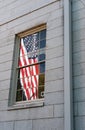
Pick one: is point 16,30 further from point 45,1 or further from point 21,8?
point 45,1

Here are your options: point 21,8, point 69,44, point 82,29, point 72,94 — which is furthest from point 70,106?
point 21,8

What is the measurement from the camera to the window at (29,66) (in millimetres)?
7082

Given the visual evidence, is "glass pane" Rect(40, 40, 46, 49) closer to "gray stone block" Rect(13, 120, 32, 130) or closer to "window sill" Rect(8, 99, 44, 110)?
"window sill" Rect(8, 99, 44, 110)

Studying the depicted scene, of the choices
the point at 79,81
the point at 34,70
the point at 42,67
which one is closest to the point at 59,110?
the point at 79,81

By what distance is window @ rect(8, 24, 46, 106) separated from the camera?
7.08 m

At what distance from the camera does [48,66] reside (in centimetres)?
670

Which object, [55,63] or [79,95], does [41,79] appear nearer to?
[55,63]

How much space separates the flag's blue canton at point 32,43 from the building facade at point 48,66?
0.28ft

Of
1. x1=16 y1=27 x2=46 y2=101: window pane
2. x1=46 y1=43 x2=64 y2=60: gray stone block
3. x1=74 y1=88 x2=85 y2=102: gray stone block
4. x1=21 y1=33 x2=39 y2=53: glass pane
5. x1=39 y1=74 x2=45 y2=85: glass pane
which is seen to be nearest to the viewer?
x1=74 y1=88 x2=85 y2=102: gray stone block

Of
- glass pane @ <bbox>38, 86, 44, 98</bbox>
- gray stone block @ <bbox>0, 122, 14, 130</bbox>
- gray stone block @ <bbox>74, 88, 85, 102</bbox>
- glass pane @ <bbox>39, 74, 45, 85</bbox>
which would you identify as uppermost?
glass pane @ <bbox>39, 74, 45, 85</bbox>

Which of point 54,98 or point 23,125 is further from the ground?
point 54,98

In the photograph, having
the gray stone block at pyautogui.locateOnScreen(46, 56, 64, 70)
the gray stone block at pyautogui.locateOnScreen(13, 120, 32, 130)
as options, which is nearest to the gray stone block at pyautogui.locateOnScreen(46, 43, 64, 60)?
the gray stone block at pyautogui.locateOnScreen(46, 56, 64, 70)

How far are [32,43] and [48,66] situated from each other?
136 cm

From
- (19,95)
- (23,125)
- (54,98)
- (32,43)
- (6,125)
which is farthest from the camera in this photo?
(32,43)
